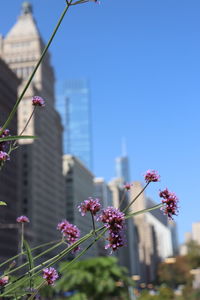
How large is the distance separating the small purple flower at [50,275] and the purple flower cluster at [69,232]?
0.56 m

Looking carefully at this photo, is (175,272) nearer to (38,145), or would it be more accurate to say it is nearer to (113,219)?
(38,145)

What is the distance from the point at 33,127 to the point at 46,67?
4014cm

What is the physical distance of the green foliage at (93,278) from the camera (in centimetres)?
2202

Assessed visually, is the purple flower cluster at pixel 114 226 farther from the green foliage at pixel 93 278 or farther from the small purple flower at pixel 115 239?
the green foliage at pixel 93 278

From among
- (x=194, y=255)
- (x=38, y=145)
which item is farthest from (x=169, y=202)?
(x=38, y=145)

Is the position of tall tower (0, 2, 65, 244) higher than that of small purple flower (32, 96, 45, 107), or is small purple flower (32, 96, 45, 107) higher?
tall tower (0, 2, 65, 244)

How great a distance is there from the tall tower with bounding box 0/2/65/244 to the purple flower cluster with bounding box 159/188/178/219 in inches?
4209

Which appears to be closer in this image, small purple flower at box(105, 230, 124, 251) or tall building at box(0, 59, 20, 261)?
small purple flower at box(105, 230, 124, 251)

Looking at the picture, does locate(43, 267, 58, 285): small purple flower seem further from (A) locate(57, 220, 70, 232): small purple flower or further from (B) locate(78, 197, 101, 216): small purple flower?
(A) locate(57, 220, 70, 232): small purple flower

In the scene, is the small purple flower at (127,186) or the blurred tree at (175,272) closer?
the small purple flower at (127,186)

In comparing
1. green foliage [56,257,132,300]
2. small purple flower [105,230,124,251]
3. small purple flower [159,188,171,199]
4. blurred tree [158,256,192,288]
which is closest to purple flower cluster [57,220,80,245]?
small purple flower [105,230,124,251]

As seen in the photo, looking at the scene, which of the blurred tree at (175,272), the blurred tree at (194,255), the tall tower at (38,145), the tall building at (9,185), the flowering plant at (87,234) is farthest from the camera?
the blurred tree at (175,272)

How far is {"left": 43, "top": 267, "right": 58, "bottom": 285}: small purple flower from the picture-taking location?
3.91 meters

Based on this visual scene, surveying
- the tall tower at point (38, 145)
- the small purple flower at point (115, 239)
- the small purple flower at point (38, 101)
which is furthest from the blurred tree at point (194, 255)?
the small purple flower at point (115, 239)
